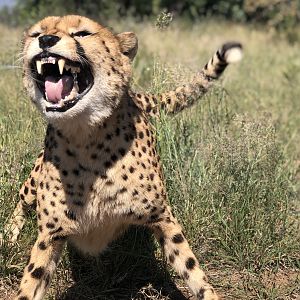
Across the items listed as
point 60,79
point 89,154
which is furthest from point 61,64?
point 89,154

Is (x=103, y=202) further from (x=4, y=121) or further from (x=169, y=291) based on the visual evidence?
(x=4, y=121)

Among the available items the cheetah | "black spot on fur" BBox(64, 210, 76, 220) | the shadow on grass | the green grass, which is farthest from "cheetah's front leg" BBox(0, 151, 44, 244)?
"black spot on fur" BBox(64, 210, 76, 220)

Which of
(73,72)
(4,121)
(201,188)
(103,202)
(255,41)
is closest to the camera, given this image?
(73,72)

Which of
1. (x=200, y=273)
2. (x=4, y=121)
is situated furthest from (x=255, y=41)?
(x=200, y=273)

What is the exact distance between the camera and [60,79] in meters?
2.20

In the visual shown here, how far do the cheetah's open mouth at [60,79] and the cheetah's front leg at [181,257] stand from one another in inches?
25.5

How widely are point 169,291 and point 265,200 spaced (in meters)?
0.69

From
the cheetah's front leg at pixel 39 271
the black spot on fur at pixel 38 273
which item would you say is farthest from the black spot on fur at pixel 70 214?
the black spot on fur at pixel 38 273

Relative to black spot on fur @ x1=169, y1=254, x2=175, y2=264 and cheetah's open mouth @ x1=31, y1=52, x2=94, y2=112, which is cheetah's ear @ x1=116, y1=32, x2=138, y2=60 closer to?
cheetah's open mouth @ x1=31, y1=52, x2=94, y2=112

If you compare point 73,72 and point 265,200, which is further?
point 265,200

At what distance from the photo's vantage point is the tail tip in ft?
9.16

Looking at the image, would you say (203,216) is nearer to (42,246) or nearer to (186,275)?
(186,275)

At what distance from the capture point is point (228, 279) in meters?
2.86

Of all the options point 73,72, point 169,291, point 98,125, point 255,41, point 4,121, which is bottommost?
point 255,41
